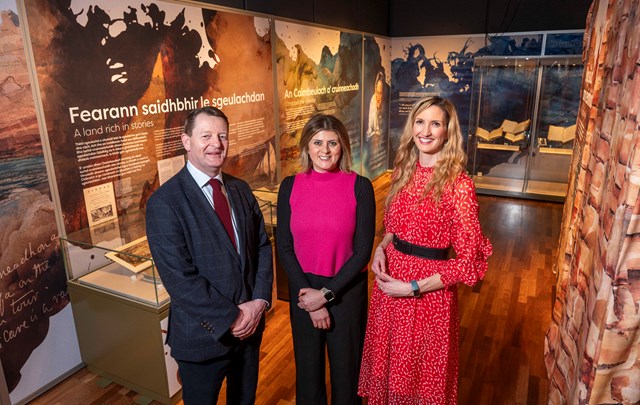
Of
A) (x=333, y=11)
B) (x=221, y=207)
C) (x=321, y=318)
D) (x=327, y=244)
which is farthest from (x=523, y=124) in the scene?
(x=221, y=207)

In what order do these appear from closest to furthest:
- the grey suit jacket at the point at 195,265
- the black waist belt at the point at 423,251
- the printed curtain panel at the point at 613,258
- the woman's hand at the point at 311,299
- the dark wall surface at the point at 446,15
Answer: the printed curtain panel at the point at 613,258 < the grey suit jacket at the point at 195,265 < the black waist belt at the point at 423,251 < the woman's hand at the point at 311,299 < the dark wall surface at the point at 446,15

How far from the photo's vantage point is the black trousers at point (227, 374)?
2.02m

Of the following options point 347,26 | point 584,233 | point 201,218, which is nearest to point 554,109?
point 347,26

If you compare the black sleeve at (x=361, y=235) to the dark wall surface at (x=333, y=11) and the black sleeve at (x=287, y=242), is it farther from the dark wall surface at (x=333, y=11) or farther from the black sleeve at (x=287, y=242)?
the dark wall surface at (x=333, y=11)

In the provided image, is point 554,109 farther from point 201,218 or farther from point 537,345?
point 201,218

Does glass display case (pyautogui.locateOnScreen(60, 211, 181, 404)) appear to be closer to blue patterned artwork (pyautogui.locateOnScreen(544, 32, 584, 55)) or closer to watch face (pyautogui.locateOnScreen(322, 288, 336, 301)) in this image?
watch face (pyautogui.locateOnScreen(322, 288, 336, 301))

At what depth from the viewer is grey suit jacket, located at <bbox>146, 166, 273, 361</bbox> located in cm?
179

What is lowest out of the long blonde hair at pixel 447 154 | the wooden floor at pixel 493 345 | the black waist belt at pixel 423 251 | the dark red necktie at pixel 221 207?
the wooden floor at pixel 493 345

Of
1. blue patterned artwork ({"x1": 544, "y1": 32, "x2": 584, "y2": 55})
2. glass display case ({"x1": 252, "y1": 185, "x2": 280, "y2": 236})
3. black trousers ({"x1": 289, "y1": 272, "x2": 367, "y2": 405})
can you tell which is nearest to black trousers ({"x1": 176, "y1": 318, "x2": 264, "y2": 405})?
black trousers ({"x1": 289, "y1": 272, "x2": 367, "y2": 405})

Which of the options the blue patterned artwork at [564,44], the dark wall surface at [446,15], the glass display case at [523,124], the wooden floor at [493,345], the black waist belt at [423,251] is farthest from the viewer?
the glass display case at [523,124]

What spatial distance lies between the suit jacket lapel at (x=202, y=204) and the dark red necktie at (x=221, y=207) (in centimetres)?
7

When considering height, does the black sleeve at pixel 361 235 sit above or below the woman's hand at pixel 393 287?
above

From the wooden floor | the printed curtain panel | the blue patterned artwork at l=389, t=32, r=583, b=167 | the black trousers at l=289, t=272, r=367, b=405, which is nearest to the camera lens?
the printed curtain panel

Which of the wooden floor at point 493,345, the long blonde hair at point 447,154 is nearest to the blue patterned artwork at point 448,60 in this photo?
the wooden floor at point 493,345
